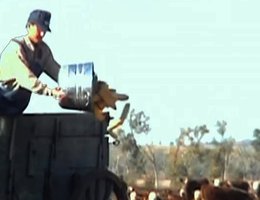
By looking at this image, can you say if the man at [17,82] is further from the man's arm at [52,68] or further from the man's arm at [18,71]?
the man's arm at [52,68]

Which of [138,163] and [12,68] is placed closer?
[12,68]

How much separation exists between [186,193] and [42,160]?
22492 mm

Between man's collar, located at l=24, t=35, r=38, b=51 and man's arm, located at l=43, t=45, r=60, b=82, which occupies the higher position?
man's collar, located at l=24, t=35, r=38, b=51

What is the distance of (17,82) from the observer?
677 centimetres

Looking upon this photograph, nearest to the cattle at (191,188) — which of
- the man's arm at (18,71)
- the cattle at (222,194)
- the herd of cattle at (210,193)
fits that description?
the herd of cattle at (210,193)

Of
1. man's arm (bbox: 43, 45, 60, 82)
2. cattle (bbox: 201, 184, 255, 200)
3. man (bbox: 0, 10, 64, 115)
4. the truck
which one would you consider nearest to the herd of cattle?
cattle (bbox: 201, 184, 255, 200)

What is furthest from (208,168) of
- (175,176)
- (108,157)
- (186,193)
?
(108,157)

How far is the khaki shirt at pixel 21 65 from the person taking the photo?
665 cm

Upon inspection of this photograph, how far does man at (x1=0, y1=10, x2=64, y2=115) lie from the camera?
263 inches

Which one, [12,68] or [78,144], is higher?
[12,68]

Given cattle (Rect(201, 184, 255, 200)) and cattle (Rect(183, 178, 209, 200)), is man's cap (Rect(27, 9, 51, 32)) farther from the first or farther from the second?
cattle (Rect(183, 178, 209, 200))

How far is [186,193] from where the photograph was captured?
1149 inches

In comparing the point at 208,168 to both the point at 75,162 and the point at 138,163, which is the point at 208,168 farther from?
the point at 75,162

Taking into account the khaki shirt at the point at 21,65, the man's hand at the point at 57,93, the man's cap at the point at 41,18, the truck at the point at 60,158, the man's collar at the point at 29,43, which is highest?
the man's cap at the point at 41,18
